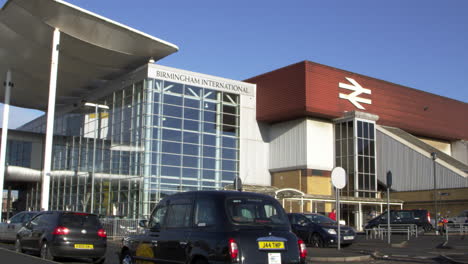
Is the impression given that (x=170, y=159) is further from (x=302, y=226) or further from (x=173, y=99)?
(x=302, y=226)

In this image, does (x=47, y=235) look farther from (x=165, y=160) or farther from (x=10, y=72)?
(x=10, y=72)

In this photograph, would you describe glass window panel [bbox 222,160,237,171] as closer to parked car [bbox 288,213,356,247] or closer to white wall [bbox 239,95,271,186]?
white wall [bbox 239,95,271,186]

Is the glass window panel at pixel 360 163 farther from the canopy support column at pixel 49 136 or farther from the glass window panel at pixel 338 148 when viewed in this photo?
the canopy support column at pixel 49 136

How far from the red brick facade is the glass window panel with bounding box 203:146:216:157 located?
17.4 ft

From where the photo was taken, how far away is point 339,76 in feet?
136

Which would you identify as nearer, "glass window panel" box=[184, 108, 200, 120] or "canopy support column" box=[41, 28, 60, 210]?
"canopy support column" box=[41, 28, 60, 210]

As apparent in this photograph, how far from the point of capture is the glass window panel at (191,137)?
37.2 m

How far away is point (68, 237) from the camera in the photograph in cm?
1465

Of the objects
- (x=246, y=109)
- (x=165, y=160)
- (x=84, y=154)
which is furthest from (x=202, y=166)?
(x=84, y=154)

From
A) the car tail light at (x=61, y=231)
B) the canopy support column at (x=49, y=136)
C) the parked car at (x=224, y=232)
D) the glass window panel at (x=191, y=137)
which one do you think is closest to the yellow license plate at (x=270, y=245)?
the parked car at (x=224, y=232)

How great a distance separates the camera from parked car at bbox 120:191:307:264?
26.7 feet

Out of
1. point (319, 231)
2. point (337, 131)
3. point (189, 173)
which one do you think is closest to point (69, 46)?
point (189, 173)

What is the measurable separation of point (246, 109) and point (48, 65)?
14.8 meters

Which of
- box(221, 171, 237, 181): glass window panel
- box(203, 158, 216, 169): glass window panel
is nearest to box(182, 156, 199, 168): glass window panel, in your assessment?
box(203, 158, 216, 169): glass window panel
